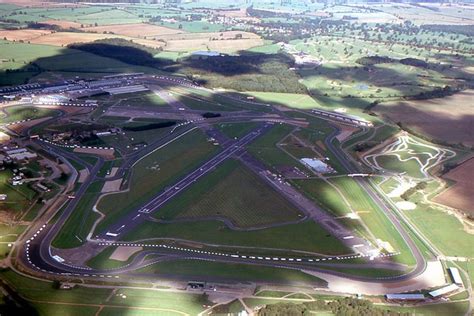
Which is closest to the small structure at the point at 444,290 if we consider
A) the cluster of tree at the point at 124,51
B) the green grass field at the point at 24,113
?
the green grass field at the point at 24,113

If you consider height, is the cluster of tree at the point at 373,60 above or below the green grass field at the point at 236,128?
above

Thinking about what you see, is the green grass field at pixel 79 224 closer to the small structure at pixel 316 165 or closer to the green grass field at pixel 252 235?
the green grass field at pixel 252 235

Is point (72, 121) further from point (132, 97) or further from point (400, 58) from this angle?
point (400, 58)

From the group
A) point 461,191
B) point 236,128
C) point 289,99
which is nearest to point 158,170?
point 236,128

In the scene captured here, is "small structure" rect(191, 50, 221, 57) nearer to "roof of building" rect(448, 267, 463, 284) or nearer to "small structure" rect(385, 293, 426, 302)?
"roof of building" rect(448, 267, 463, 284)

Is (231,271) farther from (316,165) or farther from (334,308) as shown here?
(316,165)

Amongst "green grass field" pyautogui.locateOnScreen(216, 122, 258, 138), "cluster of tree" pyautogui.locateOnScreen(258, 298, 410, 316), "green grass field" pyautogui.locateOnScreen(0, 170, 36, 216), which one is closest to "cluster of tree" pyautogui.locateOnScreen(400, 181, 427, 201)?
"cluster of tree" pyautogui.locateOnScreen(258, 298, 410, 316)
